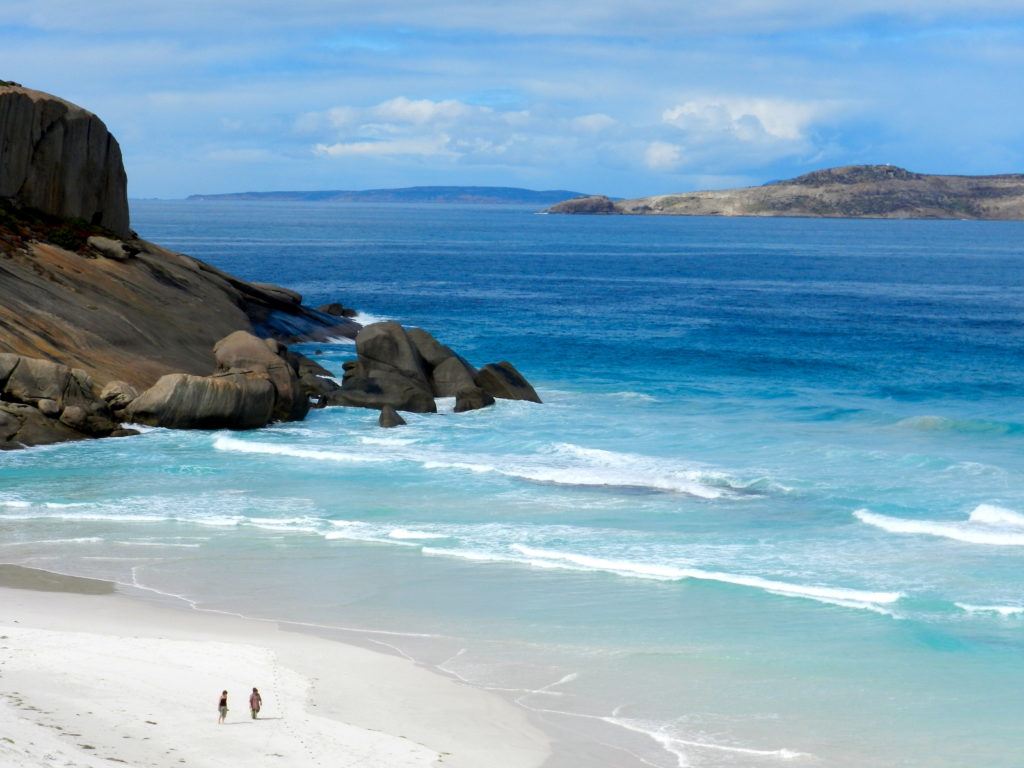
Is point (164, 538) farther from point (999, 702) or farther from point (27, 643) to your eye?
point (999, 702)

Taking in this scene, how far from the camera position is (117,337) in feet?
139

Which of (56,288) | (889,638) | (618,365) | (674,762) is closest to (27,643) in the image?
(674,762)

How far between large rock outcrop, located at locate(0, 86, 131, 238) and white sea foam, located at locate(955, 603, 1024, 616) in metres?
39.6

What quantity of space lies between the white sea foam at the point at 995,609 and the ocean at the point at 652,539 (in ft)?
0.27

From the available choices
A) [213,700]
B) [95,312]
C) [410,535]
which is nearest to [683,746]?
[213,700]

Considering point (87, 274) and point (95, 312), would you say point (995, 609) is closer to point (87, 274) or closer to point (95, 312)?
point (95, 312)

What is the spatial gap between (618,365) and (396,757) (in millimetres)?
40878

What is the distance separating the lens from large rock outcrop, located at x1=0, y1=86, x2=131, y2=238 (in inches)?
1860

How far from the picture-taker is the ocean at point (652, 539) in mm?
18766

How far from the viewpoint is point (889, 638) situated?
21.5 meters

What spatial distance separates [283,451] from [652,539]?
13.6m

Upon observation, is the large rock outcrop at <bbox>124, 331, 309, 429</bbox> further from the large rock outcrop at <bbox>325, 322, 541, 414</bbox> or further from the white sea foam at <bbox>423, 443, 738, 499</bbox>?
the white sea foam at <bbox>423, 443, 738, 499</bbox>

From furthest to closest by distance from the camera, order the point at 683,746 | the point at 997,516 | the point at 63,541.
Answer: the point at 997,516 → the point at 63,541 → the point at 683,746

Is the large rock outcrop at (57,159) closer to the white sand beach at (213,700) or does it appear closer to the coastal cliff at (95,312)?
the coastal cliff at (95,312)
